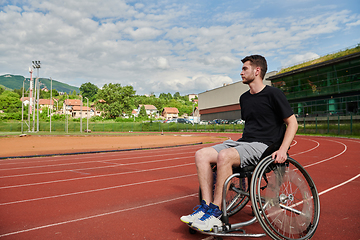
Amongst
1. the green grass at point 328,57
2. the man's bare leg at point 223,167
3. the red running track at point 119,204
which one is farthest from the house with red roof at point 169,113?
the man's bare leg at point 223,167

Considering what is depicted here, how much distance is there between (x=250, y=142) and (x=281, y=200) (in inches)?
26.3

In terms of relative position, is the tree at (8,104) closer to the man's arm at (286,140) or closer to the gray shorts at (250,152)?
the gray shorts at (250,152)

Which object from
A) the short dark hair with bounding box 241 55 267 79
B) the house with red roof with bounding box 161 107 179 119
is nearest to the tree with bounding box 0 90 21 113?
the house with red roof with bounding box 161 107 179 119

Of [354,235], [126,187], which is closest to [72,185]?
[126,187]

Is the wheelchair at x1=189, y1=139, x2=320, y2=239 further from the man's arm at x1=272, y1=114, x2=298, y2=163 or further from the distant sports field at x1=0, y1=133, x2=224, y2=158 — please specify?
the distant sports field at x1=0, y1=133, x2=224, y2=158

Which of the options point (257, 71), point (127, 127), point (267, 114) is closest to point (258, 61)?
point (257, 71)

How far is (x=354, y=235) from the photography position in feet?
9.99

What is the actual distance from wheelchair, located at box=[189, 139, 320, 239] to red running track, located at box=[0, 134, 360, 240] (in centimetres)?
37

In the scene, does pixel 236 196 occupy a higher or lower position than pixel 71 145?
higher

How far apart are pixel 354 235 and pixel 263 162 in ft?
4.82

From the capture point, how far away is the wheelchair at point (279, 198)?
264 cm

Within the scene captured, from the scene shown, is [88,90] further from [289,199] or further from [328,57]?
[289,199]

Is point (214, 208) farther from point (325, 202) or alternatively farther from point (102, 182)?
point (102, 182)

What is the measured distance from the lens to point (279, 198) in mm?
2846
